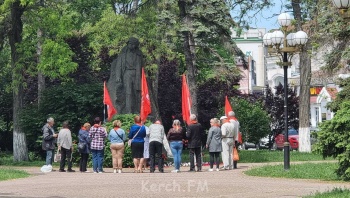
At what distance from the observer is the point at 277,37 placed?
2614cm

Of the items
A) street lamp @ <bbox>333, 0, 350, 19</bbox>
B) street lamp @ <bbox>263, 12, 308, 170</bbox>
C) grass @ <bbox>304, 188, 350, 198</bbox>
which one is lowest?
grass @ <bbox>304, 188, 350, 198</bbox>

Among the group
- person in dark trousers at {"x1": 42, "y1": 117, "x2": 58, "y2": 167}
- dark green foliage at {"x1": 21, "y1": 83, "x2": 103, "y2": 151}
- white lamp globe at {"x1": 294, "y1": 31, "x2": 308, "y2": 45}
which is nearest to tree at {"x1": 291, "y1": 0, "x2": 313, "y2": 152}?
dark green foliage at {"x1": 21, "y1": 83, "x2": 103, "y2": 151}

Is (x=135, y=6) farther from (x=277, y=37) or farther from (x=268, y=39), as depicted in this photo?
(x=277, y=37)

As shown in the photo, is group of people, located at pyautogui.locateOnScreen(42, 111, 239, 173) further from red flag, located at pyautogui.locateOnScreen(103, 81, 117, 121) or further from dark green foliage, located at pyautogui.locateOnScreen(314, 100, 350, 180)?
dark green foliage, located at pyautogui.locateOnScreen(314, 100, 350, 180)

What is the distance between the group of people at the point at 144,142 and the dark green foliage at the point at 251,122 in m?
19.3

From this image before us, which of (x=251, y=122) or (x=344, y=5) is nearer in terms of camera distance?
(x=344, y=5)

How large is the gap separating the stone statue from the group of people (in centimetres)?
390

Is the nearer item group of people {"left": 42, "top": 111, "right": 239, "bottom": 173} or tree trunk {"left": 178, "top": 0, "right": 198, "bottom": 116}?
group of people {"left": 42, "top": 111, "right": 239, "bottom": 173}

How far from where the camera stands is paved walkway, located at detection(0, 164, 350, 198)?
18297 mm

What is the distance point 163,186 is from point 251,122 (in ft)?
96.4

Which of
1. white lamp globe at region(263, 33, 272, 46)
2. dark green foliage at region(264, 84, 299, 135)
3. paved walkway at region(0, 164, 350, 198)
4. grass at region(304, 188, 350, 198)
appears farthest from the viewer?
dark green foliage at region(264, 84, 299, 135)

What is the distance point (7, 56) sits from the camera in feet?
183

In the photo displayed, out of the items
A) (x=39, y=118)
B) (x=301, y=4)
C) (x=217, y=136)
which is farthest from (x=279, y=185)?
(x=301, y=4)

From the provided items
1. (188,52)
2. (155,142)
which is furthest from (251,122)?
(155,142)
